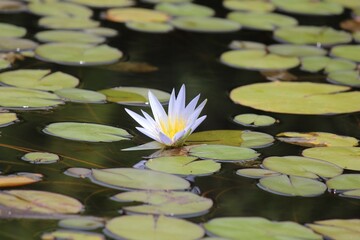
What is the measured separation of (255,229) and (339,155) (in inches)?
20.6

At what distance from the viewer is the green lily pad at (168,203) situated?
5.78 ft

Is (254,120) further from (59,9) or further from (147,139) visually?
(59,9)

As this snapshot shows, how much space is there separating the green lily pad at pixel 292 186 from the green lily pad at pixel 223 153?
13cm

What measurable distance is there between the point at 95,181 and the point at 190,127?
33 cm

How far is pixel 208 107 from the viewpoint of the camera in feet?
8.23

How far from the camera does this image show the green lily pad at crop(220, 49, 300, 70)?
9.59 ft

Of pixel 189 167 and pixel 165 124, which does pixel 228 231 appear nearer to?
pixel 189 167

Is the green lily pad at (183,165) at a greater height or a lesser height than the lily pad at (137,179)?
greater

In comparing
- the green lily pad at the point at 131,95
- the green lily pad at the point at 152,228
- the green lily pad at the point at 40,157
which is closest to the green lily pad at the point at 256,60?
the green lily pad at the point at 131,95

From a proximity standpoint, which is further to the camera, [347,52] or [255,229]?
[347,52]

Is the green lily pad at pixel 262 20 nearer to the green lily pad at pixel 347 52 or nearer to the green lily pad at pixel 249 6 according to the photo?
the green lily pad at pixel 249 6

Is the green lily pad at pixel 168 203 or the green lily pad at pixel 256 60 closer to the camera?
the green lily pad at pixel 168 203

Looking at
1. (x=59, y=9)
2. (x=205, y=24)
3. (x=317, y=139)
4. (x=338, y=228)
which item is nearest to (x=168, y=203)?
(x=338, y=228)

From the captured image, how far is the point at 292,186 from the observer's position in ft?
6.43
